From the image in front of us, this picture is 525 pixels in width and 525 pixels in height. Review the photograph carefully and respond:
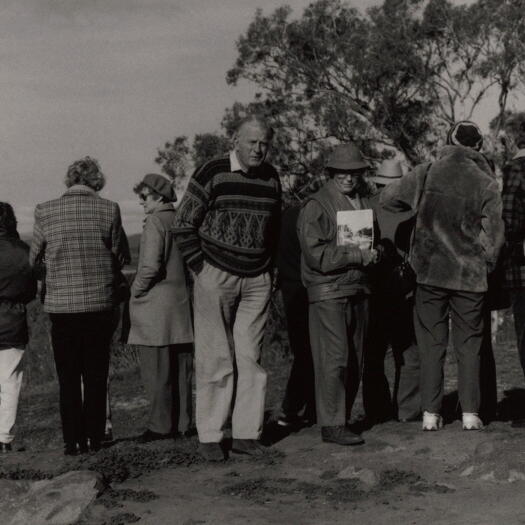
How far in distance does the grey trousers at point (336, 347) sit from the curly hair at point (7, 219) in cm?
211

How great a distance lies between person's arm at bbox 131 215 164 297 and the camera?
646 cm

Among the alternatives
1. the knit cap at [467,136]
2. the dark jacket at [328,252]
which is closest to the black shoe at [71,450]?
the dark jacket at [328,252]

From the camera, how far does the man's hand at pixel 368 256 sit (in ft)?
18.8

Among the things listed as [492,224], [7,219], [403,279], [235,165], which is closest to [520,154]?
[492,224]

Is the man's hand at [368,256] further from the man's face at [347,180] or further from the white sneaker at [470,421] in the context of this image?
the white sneaker at [470,421]

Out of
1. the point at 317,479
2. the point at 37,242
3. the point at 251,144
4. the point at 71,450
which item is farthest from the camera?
the point at 71,450

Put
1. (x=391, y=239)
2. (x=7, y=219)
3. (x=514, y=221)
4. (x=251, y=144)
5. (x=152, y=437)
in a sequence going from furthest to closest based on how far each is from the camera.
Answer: (x=7, y=219), (x=152, y=437), (x=391, y=239), (x=514, y=221), (x=251, y=144)

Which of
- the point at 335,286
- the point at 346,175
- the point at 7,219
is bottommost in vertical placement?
the point at 335,286

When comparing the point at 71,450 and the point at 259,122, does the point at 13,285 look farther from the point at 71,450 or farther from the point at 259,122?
the point at 259,122

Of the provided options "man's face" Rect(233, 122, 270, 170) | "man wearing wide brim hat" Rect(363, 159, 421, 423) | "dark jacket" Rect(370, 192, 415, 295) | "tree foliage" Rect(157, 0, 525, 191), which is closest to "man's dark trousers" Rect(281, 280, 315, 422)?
"man wearing wide brim hat" Rect(363, 159, 421, 423)

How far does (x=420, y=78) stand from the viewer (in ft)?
87.9

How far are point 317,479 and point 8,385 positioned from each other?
2.42 m

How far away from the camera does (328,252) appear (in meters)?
5.72

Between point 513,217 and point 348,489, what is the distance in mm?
1838
